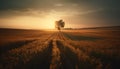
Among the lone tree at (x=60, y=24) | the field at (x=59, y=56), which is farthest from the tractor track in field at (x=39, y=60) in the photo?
the lone tree at (x=60, y=24)

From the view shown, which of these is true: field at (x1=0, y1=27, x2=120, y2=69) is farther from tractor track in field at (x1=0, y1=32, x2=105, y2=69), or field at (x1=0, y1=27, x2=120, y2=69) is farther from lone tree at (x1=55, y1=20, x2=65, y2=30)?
lone tree at (x1=55, y1=20, x2=65, y2=30)

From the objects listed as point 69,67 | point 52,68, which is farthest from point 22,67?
point 69,67

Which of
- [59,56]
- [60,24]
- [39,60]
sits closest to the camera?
[39,60]

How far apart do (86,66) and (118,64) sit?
2677 mm

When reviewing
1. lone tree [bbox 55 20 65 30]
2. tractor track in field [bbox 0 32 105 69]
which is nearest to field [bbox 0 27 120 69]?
tractor track in field [bbox 0 32 105 69]

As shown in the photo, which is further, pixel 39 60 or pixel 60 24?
pixel 60 24

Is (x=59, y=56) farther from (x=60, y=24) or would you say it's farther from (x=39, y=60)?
(x=60, y=24)

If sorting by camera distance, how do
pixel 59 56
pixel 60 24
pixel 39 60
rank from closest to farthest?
pixel 39 60 → pixel 59 56 → pixel 60 24

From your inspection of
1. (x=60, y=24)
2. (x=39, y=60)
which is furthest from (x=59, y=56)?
(x=60, y=24)

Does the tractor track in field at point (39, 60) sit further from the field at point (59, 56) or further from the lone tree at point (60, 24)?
the lone tree at point (60, 24)

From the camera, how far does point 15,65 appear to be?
9.61 meters

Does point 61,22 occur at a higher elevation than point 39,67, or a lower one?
higher

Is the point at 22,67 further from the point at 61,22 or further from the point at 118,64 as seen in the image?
the point at 61,22

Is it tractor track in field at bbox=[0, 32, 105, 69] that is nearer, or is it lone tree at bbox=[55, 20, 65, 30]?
tractor track in field at bbox=[0, 32, 105, 69]
